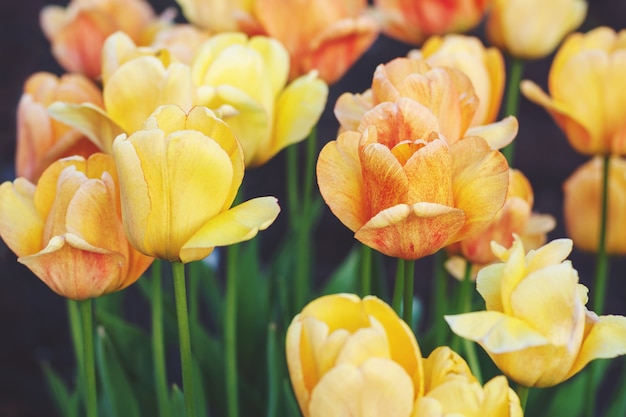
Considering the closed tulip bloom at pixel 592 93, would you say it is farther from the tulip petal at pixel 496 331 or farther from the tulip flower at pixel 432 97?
the tulip petal at pixel 496 331

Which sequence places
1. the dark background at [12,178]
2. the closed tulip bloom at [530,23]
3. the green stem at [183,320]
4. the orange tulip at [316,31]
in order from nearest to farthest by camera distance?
the green stem at [183,320] < the orange tulip at [316,31] < the closed tulip bloom at [530,23] < the dark background at [12,178]

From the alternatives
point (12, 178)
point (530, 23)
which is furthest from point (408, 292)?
point (12, 178)

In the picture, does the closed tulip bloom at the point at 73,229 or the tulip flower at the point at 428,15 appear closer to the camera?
the closed tulip bloom at the point at 73,229

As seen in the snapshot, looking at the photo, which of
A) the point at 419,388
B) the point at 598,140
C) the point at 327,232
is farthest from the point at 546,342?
the point at 327,232

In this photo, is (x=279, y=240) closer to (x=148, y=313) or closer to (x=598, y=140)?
(x=148, y=313)

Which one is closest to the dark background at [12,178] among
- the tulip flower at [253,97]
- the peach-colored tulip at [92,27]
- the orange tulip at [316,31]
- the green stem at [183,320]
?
the peach-colored tulip at [92,27]
